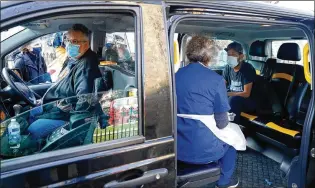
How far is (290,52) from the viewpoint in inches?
144

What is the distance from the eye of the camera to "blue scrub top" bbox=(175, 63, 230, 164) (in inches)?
80.9

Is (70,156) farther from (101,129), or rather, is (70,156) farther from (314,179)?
(314,179)

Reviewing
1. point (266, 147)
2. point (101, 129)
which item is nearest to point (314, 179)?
point (266, 147)

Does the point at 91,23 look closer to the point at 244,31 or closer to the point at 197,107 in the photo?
the point at 197,107

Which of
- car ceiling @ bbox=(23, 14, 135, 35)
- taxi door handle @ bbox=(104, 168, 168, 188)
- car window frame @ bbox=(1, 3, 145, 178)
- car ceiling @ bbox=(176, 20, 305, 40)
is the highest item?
car ceiling @ bbox=(176, 20, 305, 40)

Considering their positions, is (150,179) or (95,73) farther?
(95,73)

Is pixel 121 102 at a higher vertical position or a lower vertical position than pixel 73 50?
lower

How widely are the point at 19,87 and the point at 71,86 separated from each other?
0.70m

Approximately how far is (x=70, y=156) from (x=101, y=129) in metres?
0.29

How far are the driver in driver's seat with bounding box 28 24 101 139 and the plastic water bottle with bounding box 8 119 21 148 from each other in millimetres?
111

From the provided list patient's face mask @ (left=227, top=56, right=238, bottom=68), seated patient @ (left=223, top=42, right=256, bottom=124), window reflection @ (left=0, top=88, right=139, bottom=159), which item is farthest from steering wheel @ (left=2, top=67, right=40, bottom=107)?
patient's face mask @ (left=227, top=56, right=238, bottom=68)

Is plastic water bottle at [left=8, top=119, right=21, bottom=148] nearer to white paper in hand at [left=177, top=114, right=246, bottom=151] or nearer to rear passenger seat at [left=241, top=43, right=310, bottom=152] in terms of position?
white paper in hand at [left=177, top=114, right=246, bottom=151]

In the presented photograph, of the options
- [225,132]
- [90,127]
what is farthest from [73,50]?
[225,132]

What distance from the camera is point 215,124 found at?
7.07 feet
